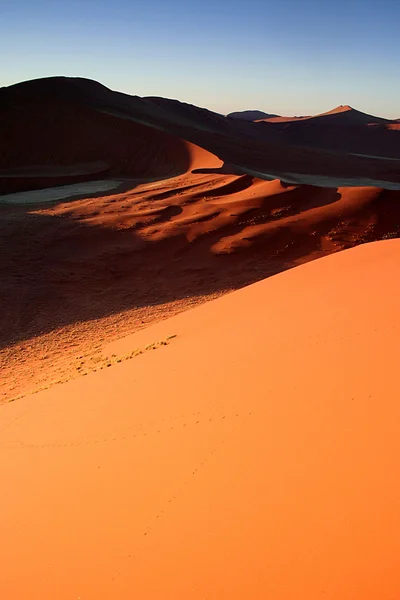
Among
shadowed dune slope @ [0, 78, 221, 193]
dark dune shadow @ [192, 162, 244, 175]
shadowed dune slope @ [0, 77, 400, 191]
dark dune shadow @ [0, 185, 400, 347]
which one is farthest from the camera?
shadowed dune slope @ [0, 77, 400, 191]

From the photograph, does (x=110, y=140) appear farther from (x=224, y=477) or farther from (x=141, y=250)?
(x=224, y=477)

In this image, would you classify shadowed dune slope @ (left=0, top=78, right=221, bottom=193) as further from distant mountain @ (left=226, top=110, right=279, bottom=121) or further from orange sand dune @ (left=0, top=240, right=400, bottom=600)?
distant mountain @ (left=226, top=110, right=279, bottom=121)

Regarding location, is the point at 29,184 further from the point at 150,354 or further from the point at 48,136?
the point at 150,354

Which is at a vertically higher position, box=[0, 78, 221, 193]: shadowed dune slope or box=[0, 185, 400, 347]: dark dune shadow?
box=[0, 78, 221, 193]: shadowed dune slope

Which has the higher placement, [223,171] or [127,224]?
[223,171]

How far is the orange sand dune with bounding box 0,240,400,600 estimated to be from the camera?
1.92 metres

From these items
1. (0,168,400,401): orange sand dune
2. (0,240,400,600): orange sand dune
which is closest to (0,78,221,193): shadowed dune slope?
(0,168,400,401): orange sand dune

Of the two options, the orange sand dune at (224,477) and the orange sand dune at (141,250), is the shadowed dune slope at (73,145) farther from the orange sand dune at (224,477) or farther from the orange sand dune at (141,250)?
the orange sand dune at (224,477)

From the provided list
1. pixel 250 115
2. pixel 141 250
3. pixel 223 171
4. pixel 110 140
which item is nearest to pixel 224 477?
pixel 141 250

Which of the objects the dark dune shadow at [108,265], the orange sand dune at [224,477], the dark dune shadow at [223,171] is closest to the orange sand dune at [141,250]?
the dark dune shadow at [108,265]

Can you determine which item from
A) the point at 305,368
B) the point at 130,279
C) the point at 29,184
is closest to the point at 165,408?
the point at 305,368

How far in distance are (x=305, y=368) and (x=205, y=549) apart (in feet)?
5.63

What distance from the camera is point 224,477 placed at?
8.18 feet

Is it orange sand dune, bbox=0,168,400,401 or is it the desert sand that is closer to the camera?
orange sand dune, bbox=0,168,400,401
